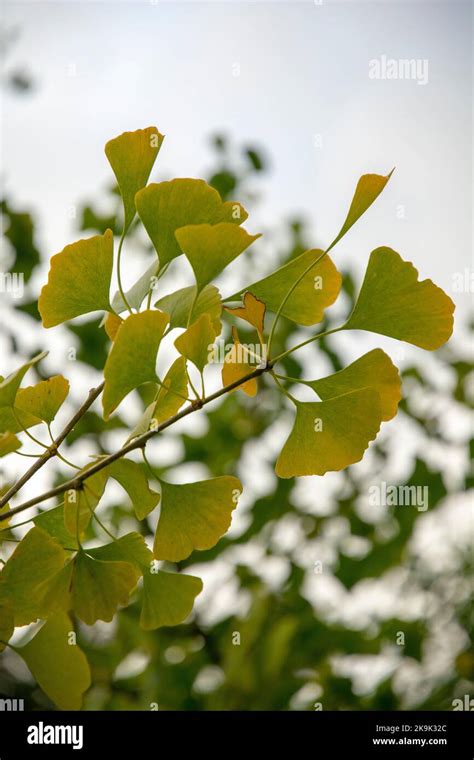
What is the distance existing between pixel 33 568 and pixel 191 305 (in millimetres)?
91

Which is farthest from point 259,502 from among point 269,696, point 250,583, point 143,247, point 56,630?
point 56,630

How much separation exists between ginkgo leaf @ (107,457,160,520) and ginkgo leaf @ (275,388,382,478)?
1.7 inches

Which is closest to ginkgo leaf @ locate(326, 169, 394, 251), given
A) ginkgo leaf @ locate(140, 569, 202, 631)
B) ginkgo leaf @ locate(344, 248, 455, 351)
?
ginkgo leaf @ locate(344, 248, 455, 351)

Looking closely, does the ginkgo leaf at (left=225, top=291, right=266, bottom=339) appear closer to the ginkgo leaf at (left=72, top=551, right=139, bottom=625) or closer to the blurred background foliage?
the ginkgo leaf at (left=72, top=551, right=139, bottom=625)

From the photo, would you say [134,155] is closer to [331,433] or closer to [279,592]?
[331,433]

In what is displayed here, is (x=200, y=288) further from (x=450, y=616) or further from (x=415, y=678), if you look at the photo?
(x=450, y=616)

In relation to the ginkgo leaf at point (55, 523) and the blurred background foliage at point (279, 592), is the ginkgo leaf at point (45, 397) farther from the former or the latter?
the blurred background foliage at point (279, 592)

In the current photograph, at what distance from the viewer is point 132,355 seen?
0.21 metres

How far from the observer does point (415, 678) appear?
815 mm

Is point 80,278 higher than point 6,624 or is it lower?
higher

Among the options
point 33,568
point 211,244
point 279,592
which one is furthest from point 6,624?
point 279,592

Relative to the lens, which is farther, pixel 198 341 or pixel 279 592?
pixel 279 592

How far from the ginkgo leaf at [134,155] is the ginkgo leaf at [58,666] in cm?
14
